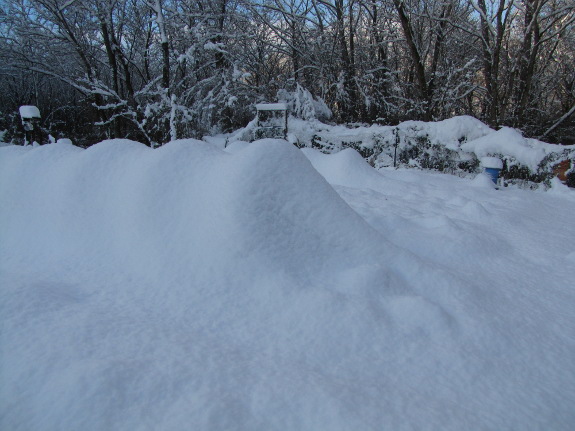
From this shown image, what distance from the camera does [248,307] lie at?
1.81m

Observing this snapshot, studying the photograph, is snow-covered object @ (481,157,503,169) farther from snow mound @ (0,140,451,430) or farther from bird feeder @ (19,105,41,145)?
bird feeder @ (19,105,41,145)

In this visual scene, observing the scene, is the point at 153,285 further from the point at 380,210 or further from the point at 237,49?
the point at 237,49

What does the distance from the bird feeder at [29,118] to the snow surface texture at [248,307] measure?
171 inches

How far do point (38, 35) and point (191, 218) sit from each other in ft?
45.3

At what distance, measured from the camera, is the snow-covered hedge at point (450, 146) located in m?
6.09

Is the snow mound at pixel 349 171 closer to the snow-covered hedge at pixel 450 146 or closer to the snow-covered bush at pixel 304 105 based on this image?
the snow-covered hedge at pixel 450 146

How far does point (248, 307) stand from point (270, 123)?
8712 millimetres

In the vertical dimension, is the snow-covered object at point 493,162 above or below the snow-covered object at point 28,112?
below

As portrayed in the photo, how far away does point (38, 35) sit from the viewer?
11883 mm

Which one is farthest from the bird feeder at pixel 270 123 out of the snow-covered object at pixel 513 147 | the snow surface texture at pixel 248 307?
the snow surface texture at pixel 248 307

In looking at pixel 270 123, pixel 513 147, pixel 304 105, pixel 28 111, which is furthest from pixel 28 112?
pixel 513 147

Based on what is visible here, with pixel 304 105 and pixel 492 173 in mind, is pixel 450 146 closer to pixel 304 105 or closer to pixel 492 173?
pixel 492 173

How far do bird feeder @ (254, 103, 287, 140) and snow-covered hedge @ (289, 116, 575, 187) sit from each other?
0.59 meters

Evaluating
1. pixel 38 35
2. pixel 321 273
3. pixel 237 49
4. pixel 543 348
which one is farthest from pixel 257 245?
pixel 38 35
